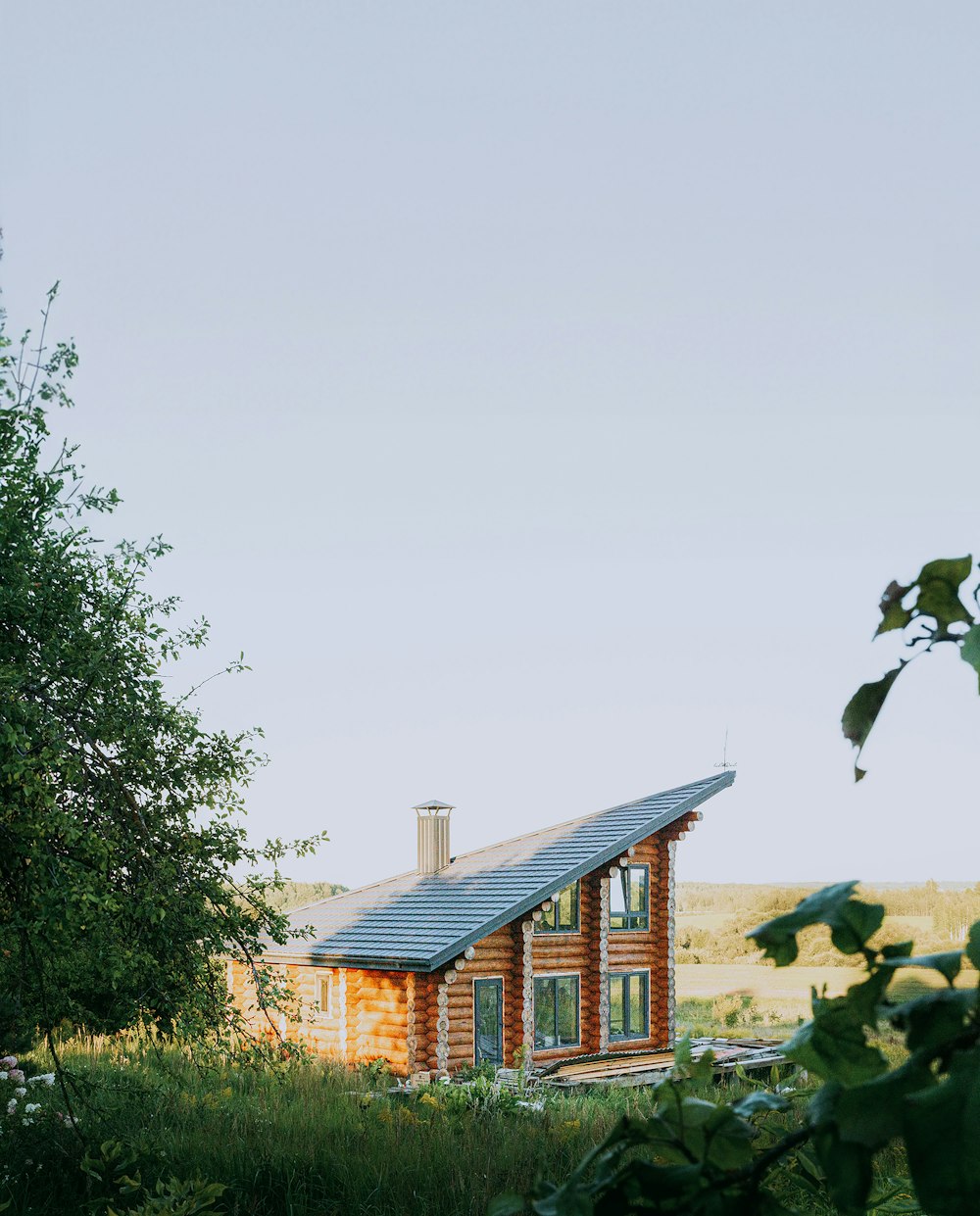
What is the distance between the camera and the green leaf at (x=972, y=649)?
81cm

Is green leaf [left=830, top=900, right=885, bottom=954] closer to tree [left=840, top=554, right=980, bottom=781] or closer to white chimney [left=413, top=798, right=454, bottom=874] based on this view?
tree [left=840, top=554, right=980, bottom=781]

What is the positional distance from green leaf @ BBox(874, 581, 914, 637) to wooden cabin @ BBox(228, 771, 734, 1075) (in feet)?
62.6

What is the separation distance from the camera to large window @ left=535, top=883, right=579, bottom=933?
76.5 ft

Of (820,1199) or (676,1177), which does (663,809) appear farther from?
(676,1177)

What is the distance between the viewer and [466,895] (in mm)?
22359

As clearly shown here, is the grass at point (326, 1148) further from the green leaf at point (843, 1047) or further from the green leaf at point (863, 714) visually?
the green leaf at point (843, 1047)

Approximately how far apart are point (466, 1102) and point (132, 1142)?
4.46 metres

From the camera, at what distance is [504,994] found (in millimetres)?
22094

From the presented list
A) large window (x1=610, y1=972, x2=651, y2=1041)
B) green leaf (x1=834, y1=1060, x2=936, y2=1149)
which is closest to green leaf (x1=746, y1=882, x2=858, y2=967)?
green leaf (x1=834, y1=1060, x2=936, y2=1149)

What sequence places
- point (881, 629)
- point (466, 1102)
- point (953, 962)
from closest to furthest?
1. point (953, 962)
2. point (881, 629)
3. point (466, 1102)

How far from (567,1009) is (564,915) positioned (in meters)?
1.82

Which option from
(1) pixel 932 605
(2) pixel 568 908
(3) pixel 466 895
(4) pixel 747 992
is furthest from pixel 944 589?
(4) pixel 747 992

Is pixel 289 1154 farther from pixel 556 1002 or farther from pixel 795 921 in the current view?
pixel 556 1002

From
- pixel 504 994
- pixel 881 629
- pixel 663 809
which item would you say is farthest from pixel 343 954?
pixel 881 629
